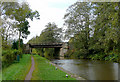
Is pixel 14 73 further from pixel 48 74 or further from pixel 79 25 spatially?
pixel 79 25

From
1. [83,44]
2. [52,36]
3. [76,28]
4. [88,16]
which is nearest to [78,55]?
[83,44]

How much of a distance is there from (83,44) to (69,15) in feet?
30.2

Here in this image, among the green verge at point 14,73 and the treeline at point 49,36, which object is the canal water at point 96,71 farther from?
the treeline at point 49,36

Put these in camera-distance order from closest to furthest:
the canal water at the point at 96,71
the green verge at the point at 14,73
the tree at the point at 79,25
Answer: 1. the green verge at the point at 14,73
2. the canal water at the point at 96,71
3. the tree at the point at 79,25

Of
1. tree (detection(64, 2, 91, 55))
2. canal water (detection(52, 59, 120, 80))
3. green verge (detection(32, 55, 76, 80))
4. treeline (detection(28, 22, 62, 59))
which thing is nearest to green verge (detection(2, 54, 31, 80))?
green verge (detection(32, 55, 76, 80))

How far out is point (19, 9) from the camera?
55.4 ft

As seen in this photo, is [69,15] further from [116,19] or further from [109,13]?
[116,19]

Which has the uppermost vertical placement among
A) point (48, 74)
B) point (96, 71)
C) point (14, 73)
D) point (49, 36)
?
point (49, 36)

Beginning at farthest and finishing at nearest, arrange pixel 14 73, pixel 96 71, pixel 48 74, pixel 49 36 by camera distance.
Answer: pixel 49 36 → pixel 96 71 → pixel 48 74 → pixel 14 73

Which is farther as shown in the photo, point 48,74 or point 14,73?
point 48,74

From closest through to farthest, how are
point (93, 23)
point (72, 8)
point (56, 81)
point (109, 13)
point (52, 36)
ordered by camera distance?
1. point (56, 81)
2. point (109, 13)
3. point (93, 23)
4. point (72, 8)
5. point (52, 36)

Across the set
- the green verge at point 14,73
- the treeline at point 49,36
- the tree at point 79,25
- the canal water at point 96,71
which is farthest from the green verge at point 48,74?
the treeline at point 49,36

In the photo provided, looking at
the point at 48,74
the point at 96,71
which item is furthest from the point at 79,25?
the point at 48,74

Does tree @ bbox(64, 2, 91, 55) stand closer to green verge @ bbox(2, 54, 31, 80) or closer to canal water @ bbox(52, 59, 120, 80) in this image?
canal water @ bbox(52, 59, 120, 80)
